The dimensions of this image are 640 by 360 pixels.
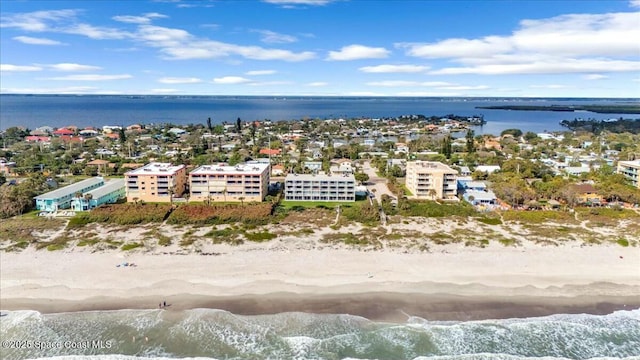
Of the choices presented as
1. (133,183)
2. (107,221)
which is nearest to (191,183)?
(133,183)

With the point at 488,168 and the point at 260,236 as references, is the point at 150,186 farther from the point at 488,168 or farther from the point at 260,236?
the point at 488,168

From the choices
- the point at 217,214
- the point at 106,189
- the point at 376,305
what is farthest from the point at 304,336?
the point at 106,189

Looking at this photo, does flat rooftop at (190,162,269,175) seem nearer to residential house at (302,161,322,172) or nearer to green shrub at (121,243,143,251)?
residential house at (302,161,322,172)

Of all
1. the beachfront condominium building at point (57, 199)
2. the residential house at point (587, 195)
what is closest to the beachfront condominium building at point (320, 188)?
the beachfront condominium building at point (57, 199)

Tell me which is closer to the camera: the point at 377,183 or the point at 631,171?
the point at 631,171

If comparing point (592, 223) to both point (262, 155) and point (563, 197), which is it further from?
point (262, 155)
